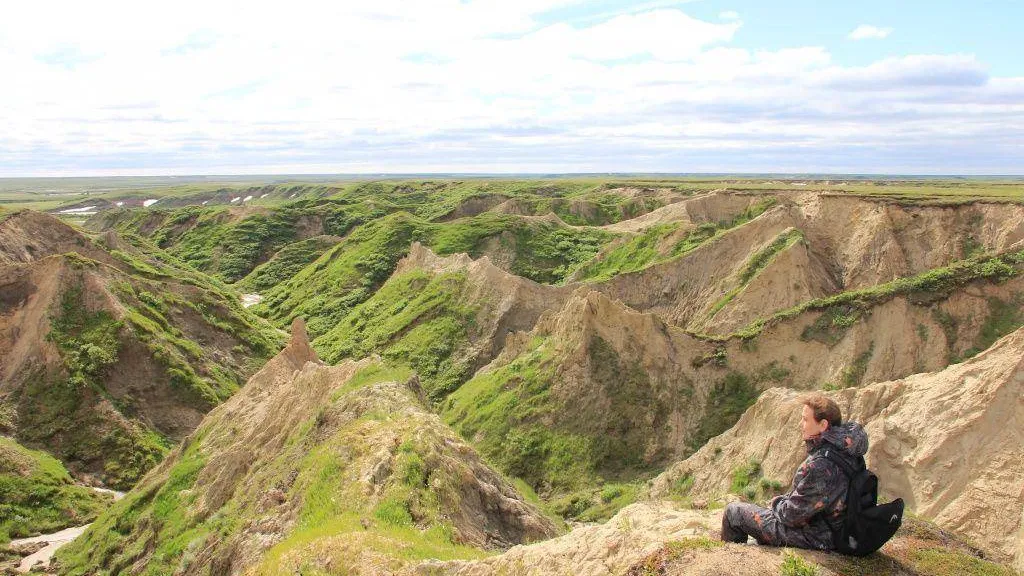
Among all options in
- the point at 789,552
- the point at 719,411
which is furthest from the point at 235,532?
the point at 719,411

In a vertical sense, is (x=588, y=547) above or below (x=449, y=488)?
above

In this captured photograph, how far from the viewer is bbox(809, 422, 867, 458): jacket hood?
24.1 feet

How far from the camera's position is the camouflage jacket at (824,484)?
7.38 m

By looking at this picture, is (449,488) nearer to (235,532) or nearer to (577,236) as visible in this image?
(235,532)

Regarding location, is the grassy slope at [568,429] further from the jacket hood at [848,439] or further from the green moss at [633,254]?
the green moss at [633,254]

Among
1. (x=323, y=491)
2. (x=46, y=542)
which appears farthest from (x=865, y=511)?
(x=46, y=542)

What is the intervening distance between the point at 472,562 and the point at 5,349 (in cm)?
3665

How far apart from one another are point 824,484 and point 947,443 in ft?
37.5

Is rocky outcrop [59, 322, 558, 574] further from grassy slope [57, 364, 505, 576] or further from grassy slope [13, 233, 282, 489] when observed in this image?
grassy slope [13, 233, 282, 489]

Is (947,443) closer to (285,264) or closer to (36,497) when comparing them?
(36,497)

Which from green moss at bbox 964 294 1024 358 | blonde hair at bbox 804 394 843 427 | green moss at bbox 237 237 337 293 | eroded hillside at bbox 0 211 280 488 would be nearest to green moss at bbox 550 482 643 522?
blonde hair at bbox 804 394 843 427

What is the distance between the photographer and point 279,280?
75750mm

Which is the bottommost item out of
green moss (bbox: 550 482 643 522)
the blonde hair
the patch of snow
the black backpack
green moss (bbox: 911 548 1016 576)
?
green moss (bbox: 550 482 643 522)

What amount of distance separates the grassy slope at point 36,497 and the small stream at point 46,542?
325 millimetres
